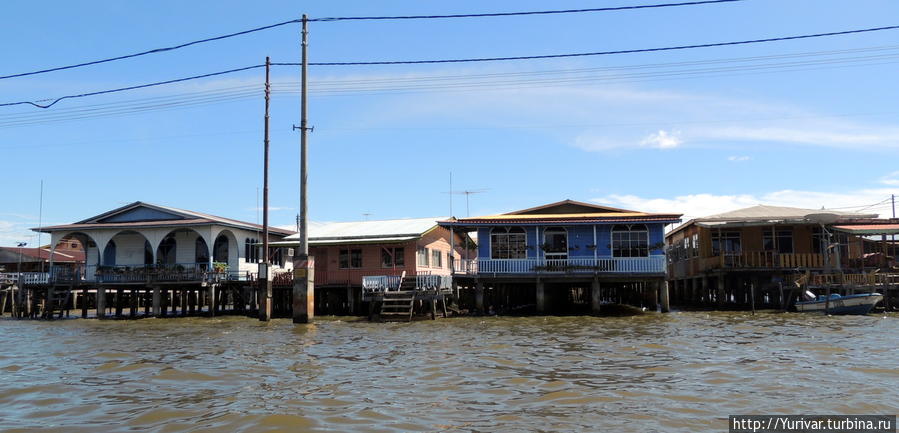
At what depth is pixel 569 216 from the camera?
32.8m

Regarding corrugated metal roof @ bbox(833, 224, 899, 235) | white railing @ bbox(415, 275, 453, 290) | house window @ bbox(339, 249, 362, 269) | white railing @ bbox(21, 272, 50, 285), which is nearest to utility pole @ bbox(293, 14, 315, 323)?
white railing @ bbox(415, 275, 453, 290)

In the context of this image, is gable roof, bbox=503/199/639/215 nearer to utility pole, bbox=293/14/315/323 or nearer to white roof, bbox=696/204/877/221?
white roof, bbox=696/204/877/221

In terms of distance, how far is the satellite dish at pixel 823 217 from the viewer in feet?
107

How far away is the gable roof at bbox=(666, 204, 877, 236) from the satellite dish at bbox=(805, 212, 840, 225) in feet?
0.44

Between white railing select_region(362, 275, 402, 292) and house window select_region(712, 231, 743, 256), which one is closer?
white railing select_region(362, 275, 402, 292)

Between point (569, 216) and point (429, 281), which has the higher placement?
point (569, 216)

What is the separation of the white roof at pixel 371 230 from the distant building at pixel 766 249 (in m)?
14.3

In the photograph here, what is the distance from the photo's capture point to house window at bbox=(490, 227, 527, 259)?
33.0 m

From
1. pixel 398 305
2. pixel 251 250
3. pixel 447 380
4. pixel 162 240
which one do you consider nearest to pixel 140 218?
pixel 162 240

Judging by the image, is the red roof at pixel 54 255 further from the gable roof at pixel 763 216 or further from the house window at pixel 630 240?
the gable roof at pixel 763 216

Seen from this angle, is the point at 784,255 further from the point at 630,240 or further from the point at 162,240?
the point at 162,240

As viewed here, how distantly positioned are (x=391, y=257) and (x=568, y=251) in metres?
8.73

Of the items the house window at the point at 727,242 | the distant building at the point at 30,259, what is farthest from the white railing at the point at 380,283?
the distant building at the point at 30,259

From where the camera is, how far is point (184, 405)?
9852 millimetres
